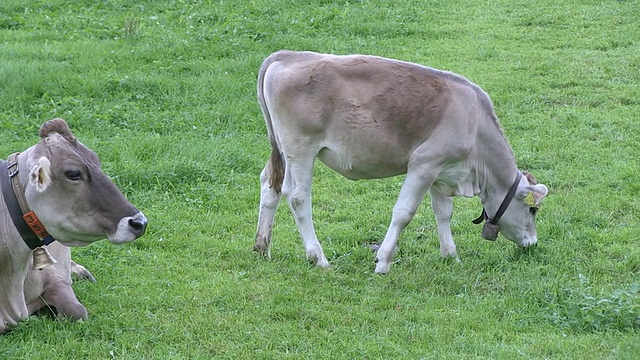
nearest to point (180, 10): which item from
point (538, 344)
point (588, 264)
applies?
point (588, 264)

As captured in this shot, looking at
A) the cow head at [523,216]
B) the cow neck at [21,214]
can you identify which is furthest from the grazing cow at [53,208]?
the cow head at [523,216]

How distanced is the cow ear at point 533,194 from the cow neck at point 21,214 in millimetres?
4225

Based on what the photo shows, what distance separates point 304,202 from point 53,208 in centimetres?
258

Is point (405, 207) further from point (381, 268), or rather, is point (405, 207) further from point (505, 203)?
point (505, 203)

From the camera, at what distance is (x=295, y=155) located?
815 centimetres

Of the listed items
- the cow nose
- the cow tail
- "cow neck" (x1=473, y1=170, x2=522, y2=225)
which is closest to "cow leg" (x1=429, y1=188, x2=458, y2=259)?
"cow neck" (x1=473, y1=170, x2=522, y2=225)

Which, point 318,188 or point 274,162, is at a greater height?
point 274,162

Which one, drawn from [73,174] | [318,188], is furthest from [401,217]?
[73,174]

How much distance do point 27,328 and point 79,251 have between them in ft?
5.93

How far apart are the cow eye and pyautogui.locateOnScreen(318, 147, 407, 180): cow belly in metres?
2.62

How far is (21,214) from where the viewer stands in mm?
6156

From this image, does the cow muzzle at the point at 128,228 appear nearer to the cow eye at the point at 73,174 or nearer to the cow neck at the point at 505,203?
the cow eye at the point at 73,174

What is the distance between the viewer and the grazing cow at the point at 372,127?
318 inches

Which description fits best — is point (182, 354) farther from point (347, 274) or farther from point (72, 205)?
point (347, 274)
